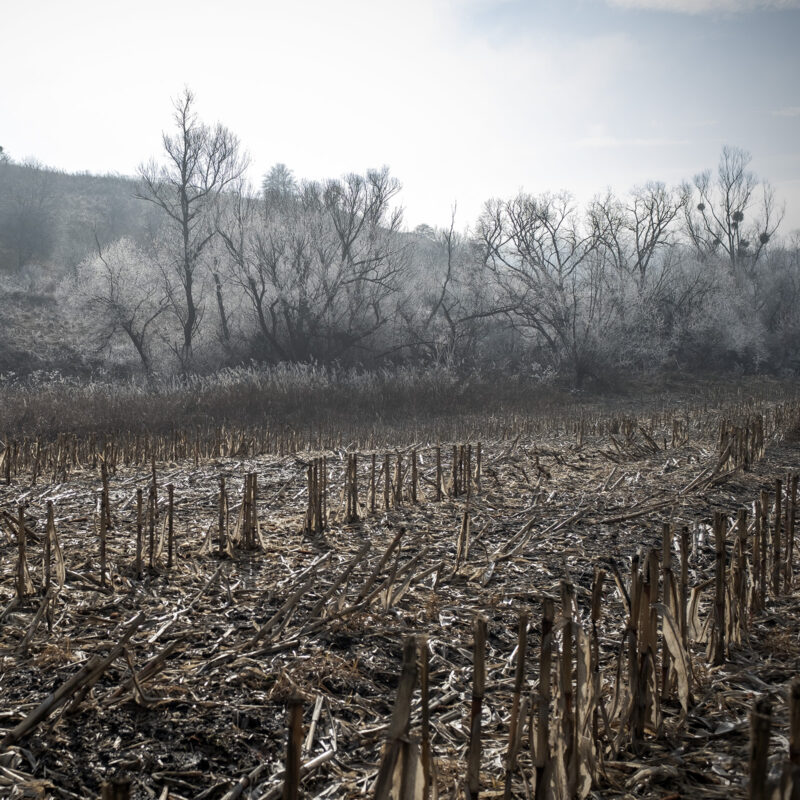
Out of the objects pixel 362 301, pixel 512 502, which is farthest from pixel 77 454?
pixel 362 301

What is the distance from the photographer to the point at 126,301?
1175 inches

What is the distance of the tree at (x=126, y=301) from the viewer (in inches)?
1164

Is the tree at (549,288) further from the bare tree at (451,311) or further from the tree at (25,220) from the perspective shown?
the tree at (25,220)

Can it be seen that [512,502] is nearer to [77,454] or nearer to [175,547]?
[175,547]

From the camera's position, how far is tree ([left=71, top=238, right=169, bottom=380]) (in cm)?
2958

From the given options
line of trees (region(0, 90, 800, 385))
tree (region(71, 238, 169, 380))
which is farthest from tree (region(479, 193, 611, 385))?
tree (region(71, 238, 169, 380))

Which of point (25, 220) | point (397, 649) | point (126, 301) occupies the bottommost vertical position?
point (397, 649)

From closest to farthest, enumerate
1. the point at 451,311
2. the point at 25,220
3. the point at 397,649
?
1. the point at 397,649
2. the point at 451,311
3. the point at 25,220

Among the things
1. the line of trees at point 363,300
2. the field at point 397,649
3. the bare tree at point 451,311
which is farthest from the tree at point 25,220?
the field at point 397,649

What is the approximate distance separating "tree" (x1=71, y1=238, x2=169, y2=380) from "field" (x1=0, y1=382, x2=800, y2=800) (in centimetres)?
2426

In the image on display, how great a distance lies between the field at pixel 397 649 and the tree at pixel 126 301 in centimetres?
2426

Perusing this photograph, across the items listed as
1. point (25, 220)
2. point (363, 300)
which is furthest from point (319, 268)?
point (25, 220)

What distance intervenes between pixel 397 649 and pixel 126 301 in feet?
95.5

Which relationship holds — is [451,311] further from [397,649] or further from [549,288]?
[397,649]
